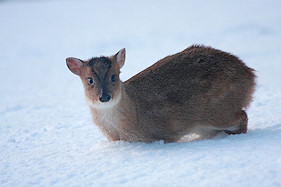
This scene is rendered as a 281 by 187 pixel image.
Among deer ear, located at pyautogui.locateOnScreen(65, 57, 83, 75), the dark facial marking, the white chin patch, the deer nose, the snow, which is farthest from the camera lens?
deer ear, located at pyautogui.locateOnScreen(65, 57, 83, 75)

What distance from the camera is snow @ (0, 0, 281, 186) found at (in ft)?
12.8

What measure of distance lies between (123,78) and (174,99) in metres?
7.50

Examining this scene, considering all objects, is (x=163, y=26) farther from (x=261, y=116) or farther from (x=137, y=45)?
(x=261, y=116)

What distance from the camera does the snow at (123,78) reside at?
3.92m

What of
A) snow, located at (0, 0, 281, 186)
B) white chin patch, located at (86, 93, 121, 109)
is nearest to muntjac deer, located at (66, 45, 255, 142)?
white chin patch, located at (86, 93, 121, 109)

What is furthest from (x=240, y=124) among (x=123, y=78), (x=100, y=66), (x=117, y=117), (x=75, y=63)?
(x=123, y=78)

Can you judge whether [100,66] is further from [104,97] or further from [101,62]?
[104,97]

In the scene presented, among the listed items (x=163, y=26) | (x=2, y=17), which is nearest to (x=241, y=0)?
(x=163, y=26)

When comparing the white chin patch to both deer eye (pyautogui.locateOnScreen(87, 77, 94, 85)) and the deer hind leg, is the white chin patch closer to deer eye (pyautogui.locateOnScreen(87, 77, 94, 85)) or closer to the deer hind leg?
deer eye (pyautogui.locateOnScreen(87, 77, 94, 85))

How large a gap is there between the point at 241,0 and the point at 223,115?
2539 centimetres

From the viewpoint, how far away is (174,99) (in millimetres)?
5414

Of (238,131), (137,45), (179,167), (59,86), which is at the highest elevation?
(137,45)

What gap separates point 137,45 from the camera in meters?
20.3

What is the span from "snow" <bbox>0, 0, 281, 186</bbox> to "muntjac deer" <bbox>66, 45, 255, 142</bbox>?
0.94ft
